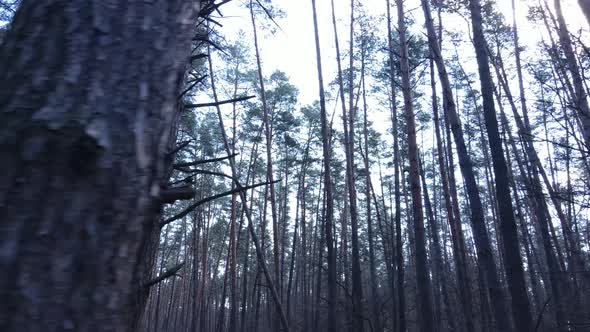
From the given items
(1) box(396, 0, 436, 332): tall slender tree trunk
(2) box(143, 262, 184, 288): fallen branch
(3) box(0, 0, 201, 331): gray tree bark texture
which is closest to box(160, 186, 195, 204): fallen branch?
(3) box(0, 0, 201, 331): gray tree bark texture

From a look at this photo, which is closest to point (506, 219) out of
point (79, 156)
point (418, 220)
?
point (418, 220)

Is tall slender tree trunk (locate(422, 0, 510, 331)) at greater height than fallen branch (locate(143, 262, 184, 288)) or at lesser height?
greater

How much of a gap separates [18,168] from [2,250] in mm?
130

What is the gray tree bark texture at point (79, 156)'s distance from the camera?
23.6 inches

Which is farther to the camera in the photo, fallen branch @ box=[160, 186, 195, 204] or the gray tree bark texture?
fallen branch @ box=[160, 186, 195, 204]

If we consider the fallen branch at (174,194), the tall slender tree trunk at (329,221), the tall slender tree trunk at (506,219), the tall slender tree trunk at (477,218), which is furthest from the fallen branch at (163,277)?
the tall slender tree trunk at (329,221)

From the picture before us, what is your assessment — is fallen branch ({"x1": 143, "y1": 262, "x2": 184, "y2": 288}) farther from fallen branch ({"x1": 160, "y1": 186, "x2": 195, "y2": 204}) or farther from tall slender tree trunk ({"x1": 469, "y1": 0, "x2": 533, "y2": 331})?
tall slender tree trunk ({"x1": 469, "y1": 0, "x2": 533, "y2": 331})

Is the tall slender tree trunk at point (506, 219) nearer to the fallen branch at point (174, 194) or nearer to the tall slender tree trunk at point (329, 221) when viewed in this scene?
the tall slender tree trunk at point (329, 221)

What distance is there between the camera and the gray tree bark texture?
60 centimetres

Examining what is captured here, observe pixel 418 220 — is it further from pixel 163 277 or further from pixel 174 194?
pixel 174 194

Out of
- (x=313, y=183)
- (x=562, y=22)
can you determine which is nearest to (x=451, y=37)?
(x=562, y=22)

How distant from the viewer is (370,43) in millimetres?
16375

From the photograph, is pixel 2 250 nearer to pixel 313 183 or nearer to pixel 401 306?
pixel 401 306

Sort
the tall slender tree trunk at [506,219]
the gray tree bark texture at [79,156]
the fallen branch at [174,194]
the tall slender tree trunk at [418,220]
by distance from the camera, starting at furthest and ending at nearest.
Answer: the tall slender tree trunk at [418,220] < the tall slender tree trunk at [506,219] < the fallen branch at [174,194] < the gray tree bark texture at [79,156]
